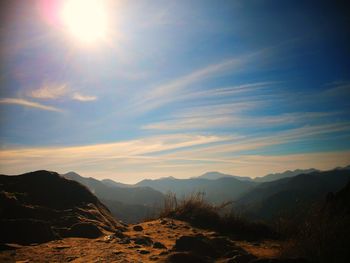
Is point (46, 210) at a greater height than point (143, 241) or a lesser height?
greater

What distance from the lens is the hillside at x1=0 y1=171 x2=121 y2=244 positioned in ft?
20.8

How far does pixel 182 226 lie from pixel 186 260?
4135 millimetres

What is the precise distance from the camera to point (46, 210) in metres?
7.81

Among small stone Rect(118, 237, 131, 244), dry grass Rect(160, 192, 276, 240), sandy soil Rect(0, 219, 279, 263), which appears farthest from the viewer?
dry grass Rect(160, 192, 276, 240)

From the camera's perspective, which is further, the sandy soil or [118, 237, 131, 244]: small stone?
[118, 237, 131, 244]: small stone

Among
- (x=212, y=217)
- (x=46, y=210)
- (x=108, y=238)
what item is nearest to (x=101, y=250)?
(x=108, y=238)

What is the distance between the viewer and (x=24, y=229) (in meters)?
6.33

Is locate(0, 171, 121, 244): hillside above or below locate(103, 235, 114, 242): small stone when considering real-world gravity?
above

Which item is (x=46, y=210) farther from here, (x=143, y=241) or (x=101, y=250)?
(x=143, y=241)

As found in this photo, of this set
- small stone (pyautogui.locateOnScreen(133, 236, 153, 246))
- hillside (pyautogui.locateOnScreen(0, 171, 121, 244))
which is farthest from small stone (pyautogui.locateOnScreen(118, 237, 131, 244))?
hillside (pyautogui.locateOnScreen(0, 171, 121, 244))

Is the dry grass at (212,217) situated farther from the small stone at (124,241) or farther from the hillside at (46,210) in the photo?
the small stone at (124,241)

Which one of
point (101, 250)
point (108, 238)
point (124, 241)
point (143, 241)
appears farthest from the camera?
point (108, 238)

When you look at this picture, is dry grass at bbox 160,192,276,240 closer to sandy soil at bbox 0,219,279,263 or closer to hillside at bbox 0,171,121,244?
sandy soil at bbox 0,219,279,263

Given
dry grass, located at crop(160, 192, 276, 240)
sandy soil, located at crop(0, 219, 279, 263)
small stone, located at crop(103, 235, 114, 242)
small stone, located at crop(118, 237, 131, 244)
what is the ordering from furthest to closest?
dry grass, located at crop(160, 192, 276, 240), small stone, located at crop(103, 235, 114, 242), small stone, located at crop(118, 237, 131, 244), sandy soil, located at crop(0, 219, 279, 263)
